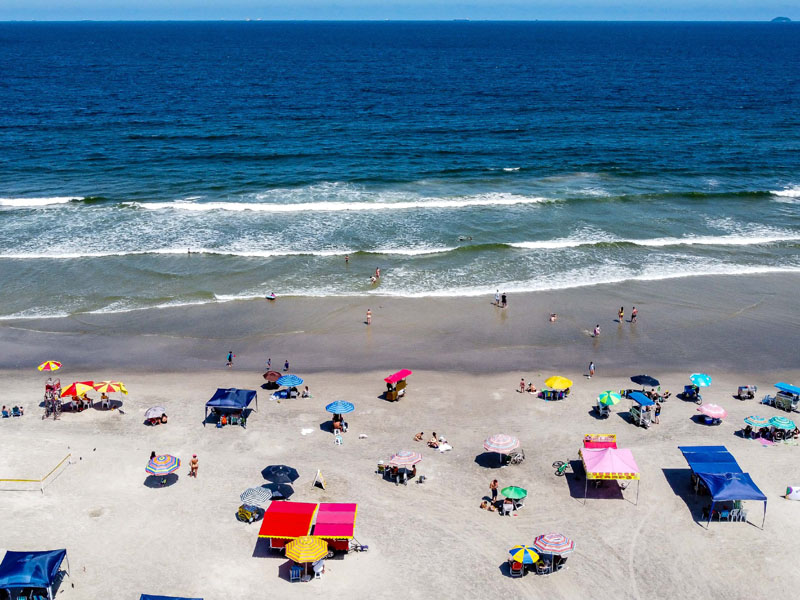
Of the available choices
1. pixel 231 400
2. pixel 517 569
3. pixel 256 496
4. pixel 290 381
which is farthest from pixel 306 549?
pixel 290 381

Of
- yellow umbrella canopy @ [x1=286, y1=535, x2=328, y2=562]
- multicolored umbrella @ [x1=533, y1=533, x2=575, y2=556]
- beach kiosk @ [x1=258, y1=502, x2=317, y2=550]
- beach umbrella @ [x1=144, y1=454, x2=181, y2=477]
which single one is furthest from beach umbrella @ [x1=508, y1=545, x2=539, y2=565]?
beach umbrella @ [x1=144, y1=454, x2=181, y2=477]

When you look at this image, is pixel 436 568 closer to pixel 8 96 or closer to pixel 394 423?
pixel 394 423

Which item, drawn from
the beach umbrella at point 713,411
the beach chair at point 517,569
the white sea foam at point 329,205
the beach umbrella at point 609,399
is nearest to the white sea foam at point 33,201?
the white sea foam at point 329,205

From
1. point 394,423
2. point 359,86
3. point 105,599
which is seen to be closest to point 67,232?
point 394,423

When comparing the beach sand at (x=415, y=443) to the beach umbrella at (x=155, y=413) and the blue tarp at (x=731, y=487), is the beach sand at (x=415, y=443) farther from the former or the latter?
the blue tarp at (x=731, y=487)

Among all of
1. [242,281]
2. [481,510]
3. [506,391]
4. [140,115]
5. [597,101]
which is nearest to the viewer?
[481,510]

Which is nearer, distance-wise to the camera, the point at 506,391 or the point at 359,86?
the point at 506,391
